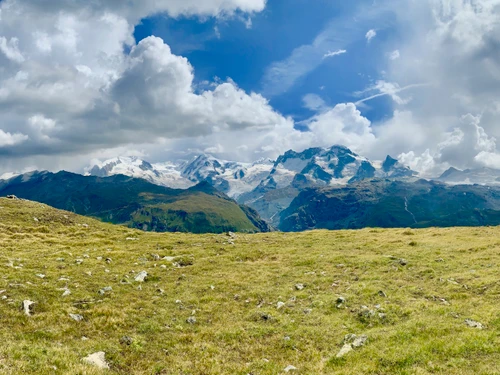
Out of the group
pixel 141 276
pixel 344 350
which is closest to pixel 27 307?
pixel 141 276

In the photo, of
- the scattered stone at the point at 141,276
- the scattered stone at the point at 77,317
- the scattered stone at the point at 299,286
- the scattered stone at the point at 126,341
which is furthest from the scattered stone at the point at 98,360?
the scattered stone at the point at 299,286

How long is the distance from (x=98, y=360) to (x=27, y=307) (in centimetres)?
711

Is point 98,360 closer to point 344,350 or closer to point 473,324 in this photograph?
point 344,350

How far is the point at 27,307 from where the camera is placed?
18.0 m

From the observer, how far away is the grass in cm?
1408

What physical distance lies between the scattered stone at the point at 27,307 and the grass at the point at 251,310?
359 millimetres

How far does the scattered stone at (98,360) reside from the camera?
44.2ft

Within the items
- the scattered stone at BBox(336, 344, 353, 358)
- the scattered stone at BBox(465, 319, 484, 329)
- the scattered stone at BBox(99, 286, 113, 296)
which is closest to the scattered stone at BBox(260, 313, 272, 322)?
the scattered stone at BBox(336, 344, 353, 358)

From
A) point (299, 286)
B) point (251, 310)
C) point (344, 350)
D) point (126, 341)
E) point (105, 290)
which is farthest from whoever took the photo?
point (299, 286)

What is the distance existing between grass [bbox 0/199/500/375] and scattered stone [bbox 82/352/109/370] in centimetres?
30

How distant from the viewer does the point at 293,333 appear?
703 inches

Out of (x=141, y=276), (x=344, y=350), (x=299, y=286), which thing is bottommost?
(x=344, y=350)

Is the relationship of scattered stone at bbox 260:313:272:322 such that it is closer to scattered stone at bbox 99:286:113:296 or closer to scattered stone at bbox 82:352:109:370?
scattered stone at bbox 82:352:109:370

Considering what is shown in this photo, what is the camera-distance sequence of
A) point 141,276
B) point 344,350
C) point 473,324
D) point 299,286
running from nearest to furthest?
point 344,350 → point 473,324 → point 299,286 → point 141,276
